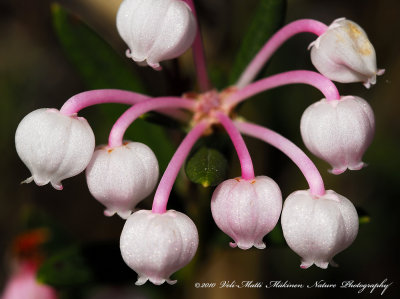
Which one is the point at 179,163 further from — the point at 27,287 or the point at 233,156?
the point at 27,287

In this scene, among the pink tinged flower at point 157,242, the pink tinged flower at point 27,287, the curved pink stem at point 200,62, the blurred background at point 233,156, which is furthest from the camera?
the blurred background at point 233,156

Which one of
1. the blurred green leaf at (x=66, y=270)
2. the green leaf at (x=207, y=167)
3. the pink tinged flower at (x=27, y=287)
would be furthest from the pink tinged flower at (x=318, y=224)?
the pink tinged flower at (x=27, y=287)

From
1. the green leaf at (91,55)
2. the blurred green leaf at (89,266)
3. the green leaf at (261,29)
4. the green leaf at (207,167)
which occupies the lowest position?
A: the green leaf at (207,167)

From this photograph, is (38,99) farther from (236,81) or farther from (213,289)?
(236,81)

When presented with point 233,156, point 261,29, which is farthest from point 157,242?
point 233,156

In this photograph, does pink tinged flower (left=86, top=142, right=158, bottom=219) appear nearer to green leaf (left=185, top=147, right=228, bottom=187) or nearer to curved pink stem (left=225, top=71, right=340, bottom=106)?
green leaf (left=185, top=147, right=228, bottom=187)

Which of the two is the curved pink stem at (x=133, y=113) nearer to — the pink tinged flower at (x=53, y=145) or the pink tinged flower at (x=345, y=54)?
the pink tinged flower at (x=53, y=145)

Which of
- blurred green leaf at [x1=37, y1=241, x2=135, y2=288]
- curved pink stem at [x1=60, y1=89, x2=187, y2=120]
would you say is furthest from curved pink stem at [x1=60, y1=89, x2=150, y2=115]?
blurred green leaf at [x1=37, y1=241, x2=135, y2=288]
